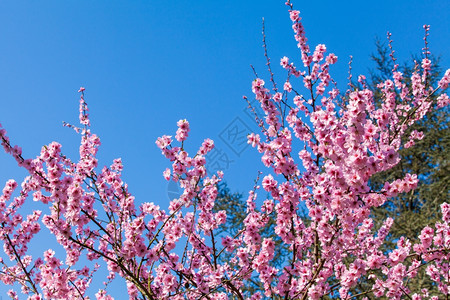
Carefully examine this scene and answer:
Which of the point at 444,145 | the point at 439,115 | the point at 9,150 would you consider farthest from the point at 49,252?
the point at 439,115

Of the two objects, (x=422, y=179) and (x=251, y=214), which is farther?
(x=422, y=179)

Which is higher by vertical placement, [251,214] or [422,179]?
[422,179]

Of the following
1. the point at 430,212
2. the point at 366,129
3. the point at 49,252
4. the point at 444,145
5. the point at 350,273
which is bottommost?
the point at 350,273

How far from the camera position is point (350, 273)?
3604mm

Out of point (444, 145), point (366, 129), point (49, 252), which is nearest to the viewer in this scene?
point (366, 129)

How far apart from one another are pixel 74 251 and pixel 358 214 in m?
2.89

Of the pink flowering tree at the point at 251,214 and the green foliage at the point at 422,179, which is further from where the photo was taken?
the green foliage at the point at 422,179

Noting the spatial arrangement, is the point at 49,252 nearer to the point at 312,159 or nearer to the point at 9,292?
the point at 9,292

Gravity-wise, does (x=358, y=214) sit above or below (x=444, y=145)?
below

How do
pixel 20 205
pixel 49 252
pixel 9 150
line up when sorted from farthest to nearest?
pixel 20 205, pixel 49 252, pixel 9 150

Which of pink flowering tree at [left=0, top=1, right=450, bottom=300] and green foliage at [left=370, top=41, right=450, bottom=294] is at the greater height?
green foliage at [left=370, top=41, right=450, bottom=294]

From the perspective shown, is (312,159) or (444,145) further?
(444,145)

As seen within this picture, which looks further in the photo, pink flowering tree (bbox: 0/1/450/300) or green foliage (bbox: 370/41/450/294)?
green foliage (bbox: 370/41/450/294)

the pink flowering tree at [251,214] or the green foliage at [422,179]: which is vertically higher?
the green foliage at [422,179]
